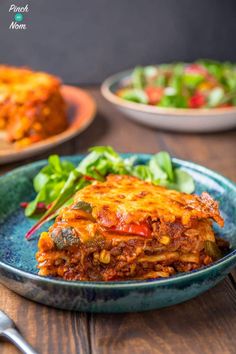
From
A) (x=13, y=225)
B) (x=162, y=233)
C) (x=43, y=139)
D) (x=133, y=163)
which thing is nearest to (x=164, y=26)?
(x=43, y=139)

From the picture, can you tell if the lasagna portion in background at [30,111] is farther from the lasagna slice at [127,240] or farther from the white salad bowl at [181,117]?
the lasagna slice at [127,240]

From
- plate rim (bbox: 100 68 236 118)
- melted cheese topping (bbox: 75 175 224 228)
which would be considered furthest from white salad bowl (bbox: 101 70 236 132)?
melted cheese topping (bbox: 75 175 224 228)

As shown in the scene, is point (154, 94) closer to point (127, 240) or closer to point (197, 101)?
point (197, 101)

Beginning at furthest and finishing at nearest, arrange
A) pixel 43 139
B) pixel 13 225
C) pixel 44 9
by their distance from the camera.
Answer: pixel 44 9, pixel 43 139, pixel 13 225

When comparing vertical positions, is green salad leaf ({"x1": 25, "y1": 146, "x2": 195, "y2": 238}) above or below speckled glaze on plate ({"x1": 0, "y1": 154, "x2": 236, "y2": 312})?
below

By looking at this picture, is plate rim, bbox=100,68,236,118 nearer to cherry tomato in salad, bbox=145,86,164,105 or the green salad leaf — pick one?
cherry tomato in salad, bbox=145,86,164,105

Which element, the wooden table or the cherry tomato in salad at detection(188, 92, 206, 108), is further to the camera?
the cherry tomato in salad at detection(188, 92, 206, 108)

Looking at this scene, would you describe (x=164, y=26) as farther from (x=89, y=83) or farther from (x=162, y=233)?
(x=162, y=233)
